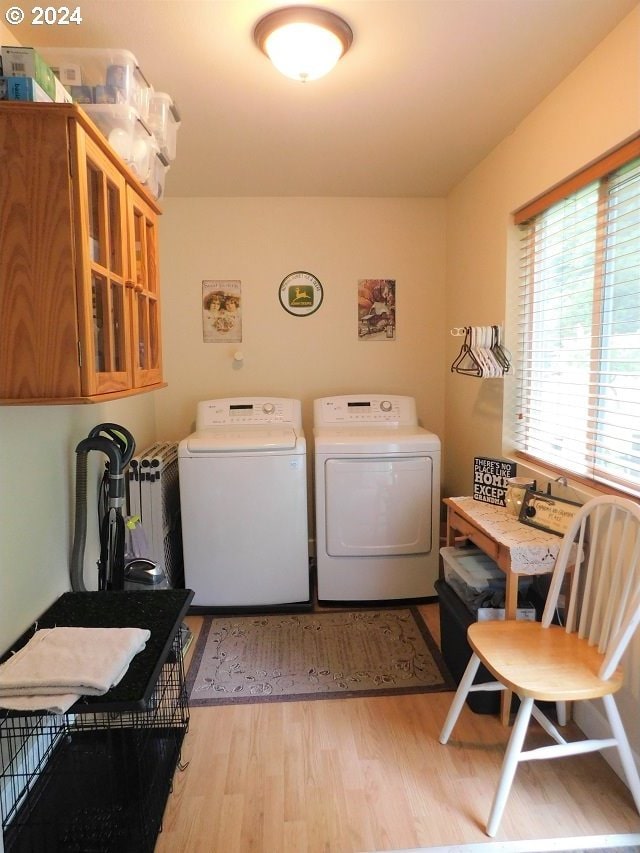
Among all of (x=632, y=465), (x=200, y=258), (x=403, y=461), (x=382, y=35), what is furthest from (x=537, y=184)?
(x=200, y=258)

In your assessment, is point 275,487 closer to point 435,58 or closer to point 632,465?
point 632,465

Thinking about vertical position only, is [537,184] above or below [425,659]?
above

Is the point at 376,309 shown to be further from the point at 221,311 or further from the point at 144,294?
the point at 144,294

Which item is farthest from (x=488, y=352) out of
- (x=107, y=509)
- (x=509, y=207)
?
(x=107, y=509)

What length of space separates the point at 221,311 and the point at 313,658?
216cm

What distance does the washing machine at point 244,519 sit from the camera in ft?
9.14

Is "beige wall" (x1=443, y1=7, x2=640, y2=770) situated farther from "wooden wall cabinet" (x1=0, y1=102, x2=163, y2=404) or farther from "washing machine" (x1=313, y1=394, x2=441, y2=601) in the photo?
→ "wooden wall cabinet" (x1=0, y1=102, x2=163, y2=404)

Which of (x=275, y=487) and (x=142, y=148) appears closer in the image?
(x=142, y=148)

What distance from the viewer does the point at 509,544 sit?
1872mm

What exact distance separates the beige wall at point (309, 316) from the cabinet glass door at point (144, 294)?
138 cm

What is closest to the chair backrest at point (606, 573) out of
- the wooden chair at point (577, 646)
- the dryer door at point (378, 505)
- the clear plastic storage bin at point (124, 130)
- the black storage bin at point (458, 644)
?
the wooden chair at point (577, 646)

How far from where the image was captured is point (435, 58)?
1820mm

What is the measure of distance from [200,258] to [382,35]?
197 cm

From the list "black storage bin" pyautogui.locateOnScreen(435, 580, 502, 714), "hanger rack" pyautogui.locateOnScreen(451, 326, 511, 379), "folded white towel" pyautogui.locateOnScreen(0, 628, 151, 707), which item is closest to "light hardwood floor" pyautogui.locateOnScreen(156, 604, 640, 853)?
"black storage bin" pyautogui.locateOnScreen(435, 580, 502, 714)
